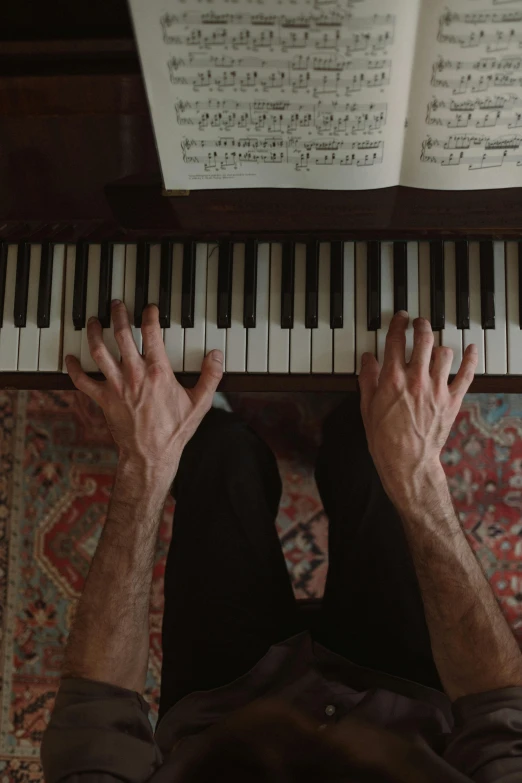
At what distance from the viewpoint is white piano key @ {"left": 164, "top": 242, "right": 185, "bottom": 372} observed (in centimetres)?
134

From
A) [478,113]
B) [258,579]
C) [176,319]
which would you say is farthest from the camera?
[258,579]

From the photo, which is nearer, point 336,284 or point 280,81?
point 280,81

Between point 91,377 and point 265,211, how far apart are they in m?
0.53

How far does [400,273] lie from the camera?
1304 millimetres

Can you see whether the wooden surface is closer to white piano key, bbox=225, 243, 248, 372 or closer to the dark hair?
white piano key, bbox=225, 243, 248, 372

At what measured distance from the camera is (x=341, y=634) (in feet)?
4.81

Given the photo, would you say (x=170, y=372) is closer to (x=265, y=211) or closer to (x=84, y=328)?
(x=84, y=328)

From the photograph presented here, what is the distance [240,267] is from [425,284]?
0.40 m

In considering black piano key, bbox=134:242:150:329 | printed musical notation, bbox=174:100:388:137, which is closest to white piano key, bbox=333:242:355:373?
printed musical notation, bbox=174:100:388:137

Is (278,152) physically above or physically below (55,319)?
above

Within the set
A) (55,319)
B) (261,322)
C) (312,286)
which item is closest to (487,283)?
(312,286)

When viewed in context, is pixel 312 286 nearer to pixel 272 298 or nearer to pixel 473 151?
pixel 272 298

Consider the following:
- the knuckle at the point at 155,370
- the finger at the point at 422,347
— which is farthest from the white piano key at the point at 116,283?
the finger at the point at 422,347

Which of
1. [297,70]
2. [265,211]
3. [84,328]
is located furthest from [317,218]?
[84,328]
